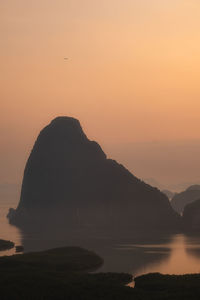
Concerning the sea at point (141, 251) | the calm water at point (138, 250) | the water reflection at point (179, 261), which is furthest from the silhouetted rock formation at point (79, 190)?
the water reflection at point (179, 261)

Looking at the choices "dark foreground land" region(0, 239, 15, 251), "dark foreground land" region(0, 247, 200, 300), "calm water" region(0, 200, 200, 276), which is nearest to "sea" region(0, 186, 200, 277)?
"calm water" region(0, 200, 200, 276)

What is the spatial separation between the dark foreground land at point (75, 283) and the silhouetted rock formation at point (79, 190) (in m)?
79.6

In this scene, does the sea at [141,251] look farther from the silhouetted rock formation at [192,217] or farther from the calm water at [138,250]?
the silhouetted rock formation at [192,217]

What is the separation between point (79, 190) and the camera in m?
180

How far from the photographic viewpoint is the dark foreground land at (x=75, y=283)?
6519 cm

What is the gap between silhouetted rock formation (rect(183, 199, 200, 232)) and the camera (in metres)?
161

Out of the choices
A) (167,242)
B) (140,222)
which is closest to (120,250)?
(167,242)

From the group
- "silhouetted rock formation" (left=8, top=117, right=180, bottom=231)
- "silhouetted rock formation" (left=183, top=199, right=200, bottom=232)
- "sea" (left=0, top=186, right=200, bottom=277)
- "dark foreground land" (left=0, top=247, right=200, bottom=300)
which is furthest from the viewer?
"silhouetted rock formation" (left=8, top=117, right=180, bottom=231)

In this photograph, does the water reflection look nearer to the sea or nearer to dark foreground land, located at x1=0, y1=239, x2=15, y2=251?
the sea

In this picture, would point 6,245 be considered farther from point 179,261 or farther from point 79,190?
point 79,190

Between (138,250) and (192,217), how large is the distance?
52.5 m

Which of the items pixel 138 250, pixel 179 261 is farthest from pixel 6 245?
pixel 179 261

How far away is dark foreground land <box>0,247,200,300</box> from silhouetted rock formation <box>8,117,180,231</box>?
79.6 m

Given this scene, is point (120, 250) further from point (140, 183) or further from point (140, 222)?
point (140, 183)
